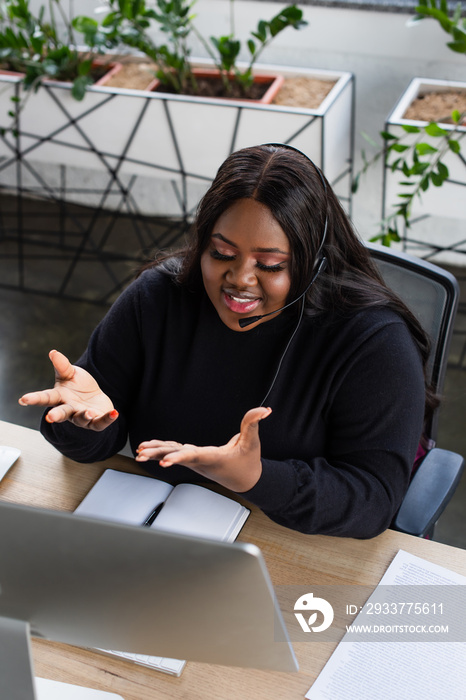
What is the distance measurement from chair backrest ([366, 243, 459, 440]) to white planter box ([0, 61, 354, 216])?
1.26 m

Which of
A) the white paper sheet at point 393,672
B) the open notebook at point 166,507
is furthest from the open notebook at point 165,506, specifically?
the white paper sheet at point 393,672

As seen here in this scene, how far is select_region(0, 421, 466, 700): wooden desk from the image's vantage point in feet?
3.11

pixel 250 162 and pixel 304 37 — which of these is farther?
pixel 304 37

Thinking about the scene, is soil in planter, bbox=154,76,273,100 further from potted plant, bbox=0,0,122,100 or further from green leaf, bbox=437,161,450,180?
green leaf, bbox=437,161,450,180

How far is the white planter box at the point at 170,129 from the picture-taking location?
8.43 ft

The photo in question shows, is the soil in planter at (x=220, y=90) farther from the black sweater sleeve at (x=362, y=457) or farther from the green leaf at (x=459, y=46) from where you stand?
the black sweater sleeve at (x=362, y=457)

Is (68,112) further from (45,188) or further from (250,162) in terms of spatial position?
(250,162)

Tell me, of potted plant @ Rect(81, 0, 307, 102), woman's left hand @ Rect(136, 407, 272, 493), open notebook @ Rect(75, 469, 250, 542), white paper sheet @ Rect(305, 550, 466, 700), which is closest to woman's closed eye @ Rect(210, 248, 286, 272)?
woman's left hand @ Rect(136, 407, 272, 493)

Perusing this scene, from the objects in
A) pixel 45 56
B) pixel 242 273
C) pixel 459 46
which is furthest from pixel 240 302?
pixel 45 56

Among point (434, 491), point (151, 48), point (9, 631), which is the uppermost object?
point (151, 48)

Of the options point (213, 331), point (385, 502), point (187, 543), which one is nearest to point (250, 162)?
point (213, 331)

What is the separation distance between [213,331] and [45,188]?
8.87 feet

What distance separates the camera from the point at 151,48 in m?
2.79

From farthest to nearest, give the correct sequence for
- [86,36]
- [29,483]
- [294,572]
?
[86,36] → [29,483] → [294,572]
